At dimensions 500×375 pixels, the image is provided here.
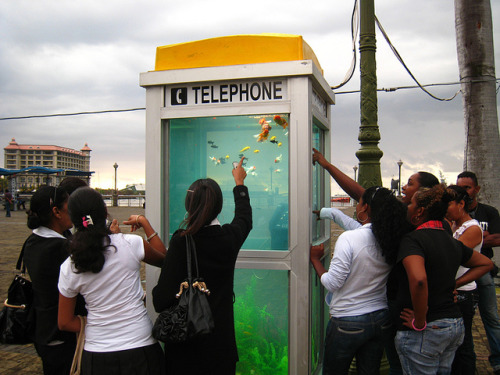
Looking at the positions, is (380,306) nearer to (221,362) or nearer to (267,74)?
(221,362)

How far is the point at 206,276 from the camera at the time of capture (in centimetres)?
228

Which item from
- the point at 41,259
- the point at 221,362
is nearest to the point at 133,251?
the point at 41,259

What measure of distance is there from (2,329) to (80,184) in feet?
3.18

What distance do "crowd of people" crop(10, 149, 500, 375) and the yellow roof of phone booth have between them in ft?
3.54

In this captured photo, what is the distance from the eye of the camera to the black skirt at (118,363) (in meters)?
2.16

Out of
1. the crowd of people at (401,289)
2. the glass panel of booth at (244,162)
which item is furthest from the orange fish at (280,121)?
the crowd of people at (401,289)

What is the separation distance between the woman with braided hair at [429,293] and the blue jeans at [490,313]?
5.97 ft

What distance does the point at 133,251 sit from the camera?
225 cm

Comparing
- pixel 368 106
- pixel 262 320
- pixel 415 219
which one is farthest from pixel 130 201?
pixel 415 219

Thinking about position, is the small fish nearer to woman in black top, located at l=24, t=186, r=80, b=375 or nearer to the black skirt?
woman in black top, located at l=24, t=186, r=80, b=375

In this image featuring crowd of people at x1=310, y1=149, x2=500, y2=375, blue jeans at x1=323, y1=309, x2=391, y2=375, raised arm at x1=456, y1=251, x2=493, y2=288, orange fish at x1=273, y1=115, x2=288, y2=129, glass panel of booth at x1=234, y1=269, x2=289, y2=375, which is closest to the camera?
crowd of people at x1=310, y1=149, x2=500, y2=375

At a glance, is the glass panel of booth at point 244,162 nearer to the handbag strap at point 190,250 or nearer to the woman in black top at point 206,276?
the woman in black top at point 206,276

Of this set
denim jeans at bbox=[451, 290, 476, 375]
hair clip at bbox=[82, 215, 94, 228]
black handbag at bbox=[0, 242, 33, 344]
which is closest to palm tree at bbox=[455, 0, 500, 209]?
denim jeans at bbox=[451, 290, 476, 375]

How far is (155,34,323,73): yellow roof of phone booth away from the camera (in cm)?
335
